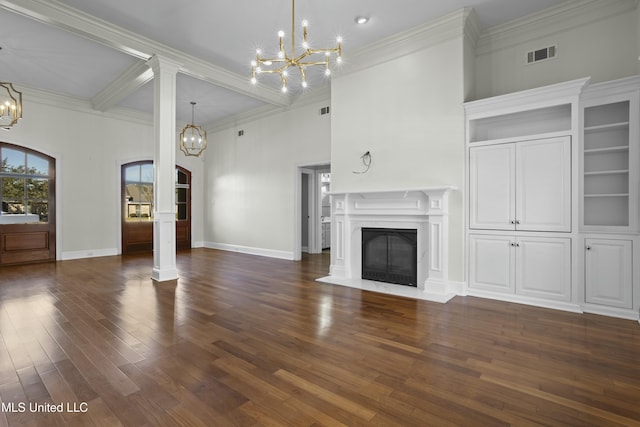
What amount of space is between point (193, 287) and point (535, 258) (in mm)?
4589

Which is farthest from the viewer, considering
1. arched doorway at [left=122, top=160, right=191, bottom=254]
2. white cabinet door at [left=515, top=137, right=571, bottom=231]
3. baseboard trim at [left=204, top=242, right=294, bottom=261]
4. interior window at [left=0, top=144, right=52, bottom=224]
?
arched doorway at [left=122, top=160, right=191, bottom=254]

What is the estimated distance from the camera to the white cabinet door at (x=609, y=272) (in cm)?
346

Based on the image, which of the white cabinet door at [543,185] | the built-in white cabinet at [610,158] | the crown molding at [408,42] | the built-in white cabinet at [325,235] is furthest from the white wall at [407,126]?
the built-in white cabinet at [325,235]

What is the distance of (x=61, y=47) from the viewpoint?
5074 millimetres

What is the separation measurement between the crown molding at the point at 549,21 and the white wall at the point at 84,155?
812 cm

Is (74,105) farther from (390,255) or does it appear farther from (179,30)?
(390,255)

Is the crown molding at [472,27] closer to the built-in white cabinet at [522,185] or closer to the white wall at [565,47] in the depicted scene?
the white wall at [565,47]

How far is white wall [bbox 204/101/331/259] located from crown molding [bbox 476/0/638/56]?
3217mm

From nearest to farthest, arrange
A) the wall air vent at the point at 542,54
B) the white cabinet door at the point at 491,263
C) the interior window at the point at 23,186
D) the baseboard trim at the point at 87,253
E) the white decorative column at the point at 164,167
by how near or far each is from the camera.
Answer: the white cabinet door at the point at 491,263, the wall air vent at the point at 542,54, the white decorative column at the point at 164,167, the interior window at the point at 23,186, the baseboard trim at the point at 87,253

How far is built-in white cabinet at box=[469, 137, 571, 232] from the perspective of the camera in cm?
373

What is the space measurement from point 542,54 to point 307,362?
190 inches

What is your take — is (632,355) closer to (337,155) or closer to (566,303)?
(566,303)

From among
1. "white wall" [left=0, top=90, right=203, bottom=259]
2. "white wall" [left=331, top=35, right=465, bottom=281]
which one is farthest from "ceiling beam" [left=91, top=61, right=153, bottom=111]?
"white wall" [left=331, top=35, right=465, bottom=281]

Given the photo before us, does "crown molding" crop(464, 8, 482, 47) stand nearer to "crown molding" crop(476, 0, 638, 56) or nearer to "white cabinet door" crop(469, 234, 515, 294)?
"crown molding" crop(476, 0, 638, 56)
